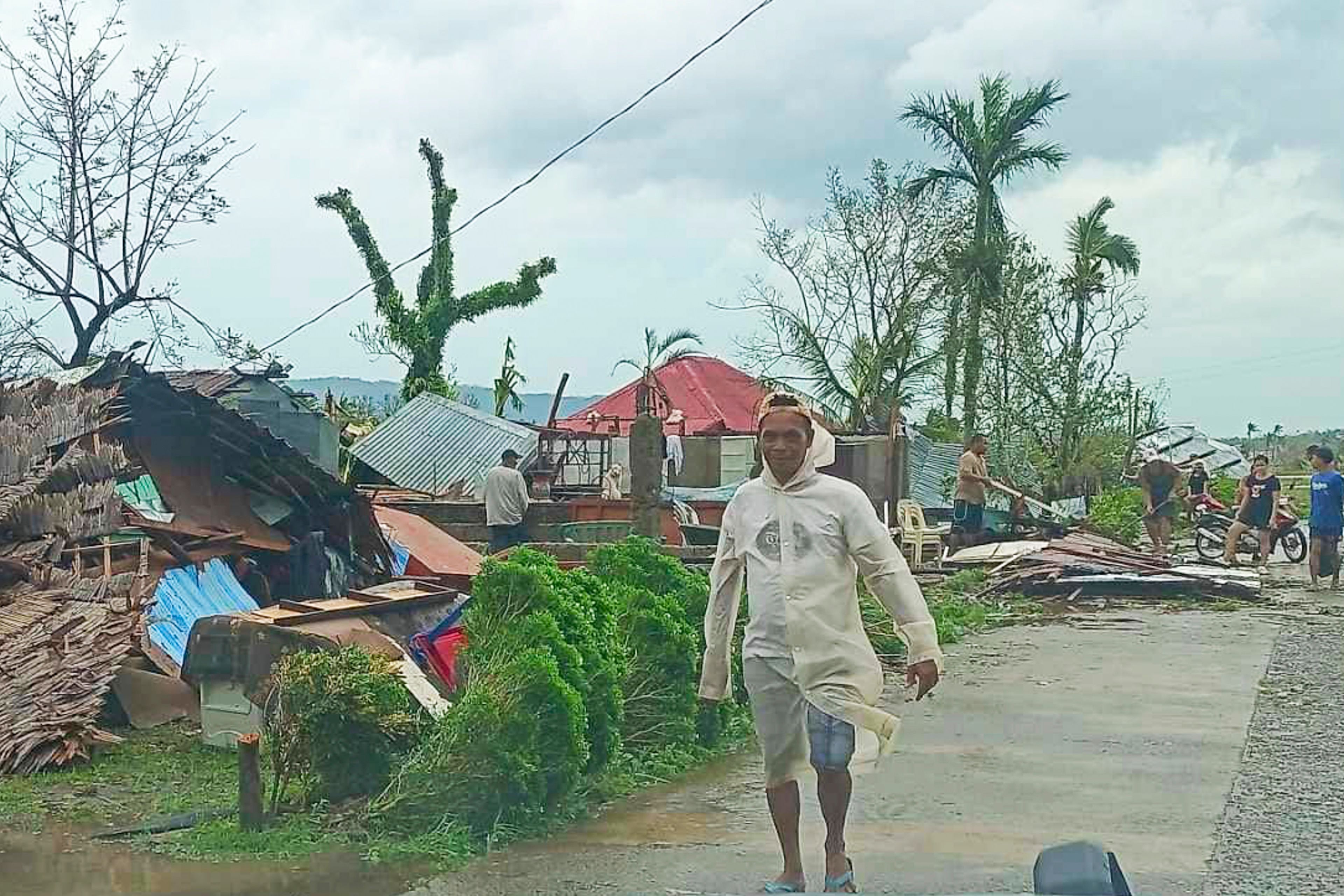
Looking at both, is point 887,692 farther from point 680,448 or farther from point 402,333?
point 402,333

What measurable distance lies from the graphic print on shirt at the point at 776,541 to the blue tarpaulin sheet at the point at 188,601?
473 cm

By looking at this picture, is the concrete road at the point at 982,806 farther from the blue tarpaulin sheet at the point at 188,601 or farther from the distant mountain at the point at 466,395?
the distant mountain at the point at 466,395

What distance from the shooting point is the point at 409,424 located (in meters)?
26.9

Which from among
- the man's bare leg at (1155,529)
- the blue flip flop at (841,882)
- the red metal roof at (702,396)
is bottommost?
the blue flip flop at (841,882)

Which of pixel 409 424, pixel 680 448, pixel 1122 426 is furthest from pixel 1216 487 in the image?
pixel 409 424

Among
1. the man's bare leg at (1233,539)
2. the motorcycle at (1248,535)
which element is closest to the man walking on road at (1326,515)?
the man's bare leg at (1233,539)

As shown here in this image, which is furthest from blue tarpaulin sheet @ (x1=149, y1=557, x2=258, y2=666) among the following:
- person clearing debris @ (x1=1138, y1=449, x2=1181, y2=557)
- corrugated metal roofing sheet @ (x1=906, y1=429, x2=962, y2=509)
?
corrugated metal roofing sheet @ (x1=906, y1=429, x2=962, y2=509)

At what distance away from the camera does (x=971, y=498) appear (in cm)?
2170

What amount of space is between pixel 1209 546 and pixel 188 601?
18.6 m

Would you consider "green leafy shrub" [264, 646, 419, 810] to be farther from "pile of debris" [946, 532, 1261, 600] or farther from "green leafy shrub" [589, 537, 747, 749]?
"pile of debris" [946, 532, 1261, 600]

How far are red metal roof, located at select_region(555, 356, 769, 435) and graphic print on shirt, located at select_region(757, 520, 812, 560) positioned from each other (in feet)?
98.4

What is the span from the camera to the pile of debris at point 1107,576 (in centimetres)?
1734

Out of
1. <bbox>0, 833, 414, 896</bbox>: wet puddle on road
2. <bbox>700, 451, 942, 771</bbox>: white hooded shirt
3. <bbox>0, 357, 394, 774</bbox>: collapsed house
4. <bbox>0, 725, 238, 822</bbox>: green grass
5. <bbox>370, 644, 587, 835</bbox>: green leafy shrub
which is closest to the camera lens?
<bbox>700, 451, 942, 771</bbox>: white hooded shirt

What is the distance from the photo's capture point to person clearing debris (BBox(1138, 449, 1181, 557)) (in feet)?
74.7
